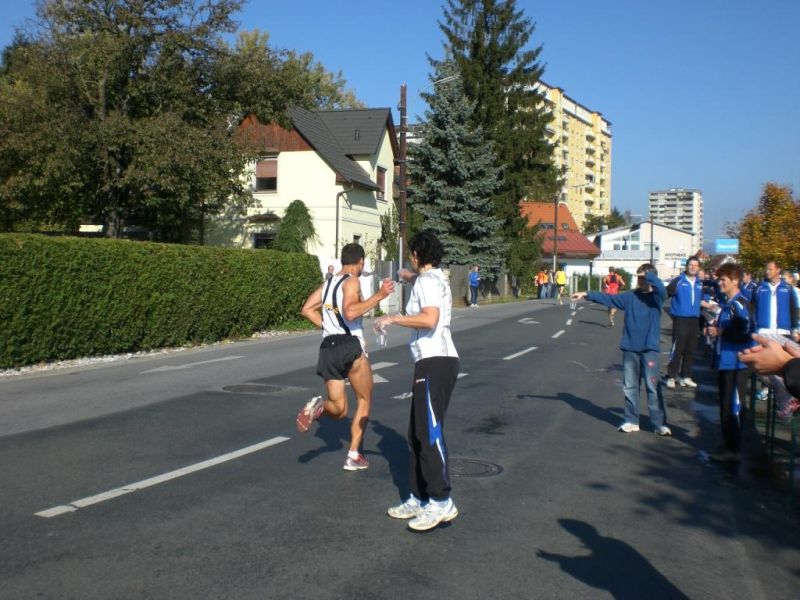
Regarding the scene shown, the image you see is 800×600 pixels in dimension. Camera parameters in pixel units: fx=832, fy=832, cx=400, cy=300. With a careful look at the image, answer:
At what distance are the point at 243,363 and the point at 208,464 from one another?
8035 mm

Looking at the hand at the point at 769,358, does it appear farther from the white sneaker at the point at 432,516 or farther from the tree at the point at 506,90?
the tree at the point at 506,90

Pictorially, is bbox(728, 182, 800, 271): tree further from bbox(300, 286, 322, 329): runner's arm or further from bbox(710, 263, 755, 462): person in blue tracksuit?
bbox(300, 286, 322, 329): runner's arm

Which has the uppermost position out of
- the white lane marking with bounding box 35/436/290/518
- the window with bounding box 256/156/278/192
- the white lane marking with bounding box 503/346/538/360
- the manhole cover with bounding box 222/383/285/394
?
the window with bounding box 256/156/278/192

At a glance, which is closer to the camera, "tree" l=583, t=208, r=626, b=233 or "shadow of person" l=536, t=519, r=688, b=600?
"shadow of person" l=536, t=519, r=688, b=600

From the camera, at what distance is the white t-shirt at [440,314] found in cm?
538

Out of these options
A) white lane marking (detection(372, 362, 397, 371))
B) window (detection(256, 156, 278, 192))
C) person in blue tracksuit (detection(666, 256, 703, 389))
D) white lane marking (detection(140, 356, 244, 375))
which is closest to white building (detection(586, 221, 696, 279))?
window (detection(256, 156, 278, 192))

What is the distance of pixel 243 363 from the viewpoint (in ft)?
49.5

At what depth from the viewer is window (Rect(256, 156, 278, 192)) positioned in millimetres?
35219

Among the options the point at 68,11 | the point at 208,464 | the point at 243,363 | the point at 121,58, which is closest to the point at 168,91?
the point at 121,58

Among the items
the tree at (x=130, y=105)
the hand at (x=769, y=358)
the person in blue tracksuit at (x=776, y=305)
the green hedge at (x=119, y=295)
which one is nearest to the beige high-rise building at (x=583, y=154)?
the tree at (x=130, y=105)

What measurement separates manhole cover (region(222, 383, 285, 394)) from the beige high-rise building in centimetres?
10262

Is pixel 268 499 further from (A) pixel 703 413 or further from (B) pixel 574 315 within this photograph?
(B) pixel 574 315

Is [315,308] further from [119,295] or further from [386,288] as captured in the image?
[119,295]

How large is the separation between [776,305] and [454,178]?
3171cm
